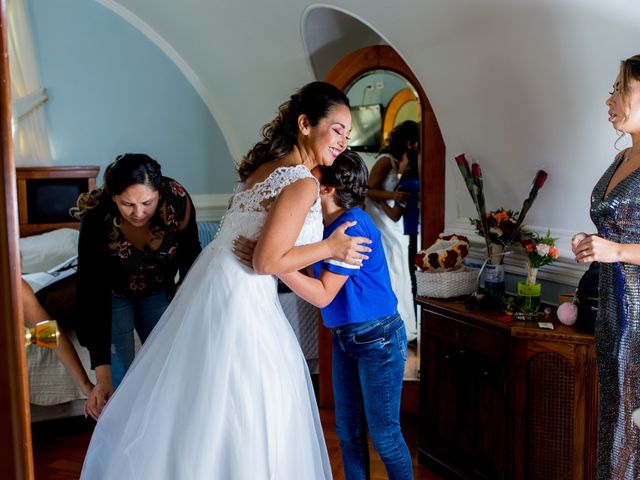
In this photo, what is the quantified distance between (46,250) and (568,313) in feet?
11.4

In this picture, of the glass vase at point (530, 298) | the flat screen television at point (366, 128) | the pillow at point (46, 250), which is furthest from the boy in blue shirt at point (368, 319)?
the pillow at point (46, 250)

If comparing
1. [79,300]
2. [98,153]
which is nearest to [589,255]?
[79,300]

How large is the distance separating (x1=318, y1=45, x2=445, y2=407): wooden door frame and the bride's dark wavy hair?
139 cm

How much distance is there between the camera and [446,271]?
2814mm

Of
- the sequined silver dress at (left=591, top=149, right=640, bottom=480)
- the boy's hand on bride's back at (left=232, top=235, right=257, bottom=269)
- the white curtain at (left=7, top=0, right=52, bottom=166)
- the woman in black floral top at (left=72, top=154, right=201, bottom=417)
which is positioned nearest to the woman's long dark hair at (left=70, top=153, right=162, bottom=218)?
the woman in black floral top at (left=72, top=154, right=201, bottom=417)

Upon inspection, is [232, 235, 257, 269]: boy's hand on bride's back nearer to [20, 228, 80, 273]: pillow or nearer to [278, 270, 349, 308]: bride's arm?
[278, 270, 349, 308]: bride's arm

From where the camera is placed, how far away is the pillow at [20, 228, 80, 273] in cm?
440

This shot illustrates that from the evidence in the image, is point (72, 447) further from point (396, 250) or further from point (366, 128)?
point (366, 128)

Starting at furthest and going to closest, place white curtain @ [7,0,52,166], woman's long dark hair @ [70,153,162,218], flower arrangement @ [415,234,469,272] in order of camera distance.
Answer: white curtain @ [7,0,52,166], flower arrangement @ [415,234,469,272], woman's long dark hair @ [70,153,162,218]

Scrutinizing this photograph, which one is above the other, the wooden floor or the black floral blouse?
the black floral blouse

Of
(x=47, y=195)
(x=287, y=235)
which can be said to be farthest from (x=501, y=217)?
(x=47, y=195)

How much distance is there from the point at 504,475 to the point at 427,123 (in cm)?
161

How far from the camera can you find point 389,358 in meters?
2.09

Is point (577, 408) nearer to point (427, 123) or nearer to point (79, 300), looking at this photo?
point (427, 123)
